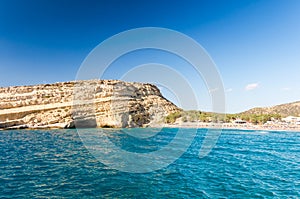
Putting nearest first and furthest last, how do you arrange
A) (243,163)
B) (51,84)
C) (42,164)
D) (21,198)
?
1. (21,198)
2. (42,164)
3. (243,163)
4. (51,84)

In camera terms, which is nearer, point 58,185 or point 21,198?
point 21,198

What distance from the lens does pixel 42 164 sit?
18.3 metres

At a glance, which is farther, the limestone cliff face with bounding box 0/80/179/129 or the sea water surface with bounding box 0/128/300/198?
the limestone cliff face with bounding box 0/80/179/129

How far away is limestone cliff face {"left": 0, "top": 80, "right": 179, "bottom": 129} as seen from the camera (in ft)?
239

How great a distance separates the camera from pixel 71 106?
266 feet

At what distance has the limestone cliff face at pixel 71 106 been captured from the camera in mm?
72750

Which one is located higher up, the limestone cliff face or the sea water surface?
the limestone cliff face

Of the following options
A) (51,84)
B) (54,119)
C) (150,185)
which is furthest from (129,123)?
(150,185)

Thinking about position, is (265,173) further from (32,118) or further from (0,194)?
(32,118)

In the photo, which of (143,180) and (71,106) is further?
(71,106)

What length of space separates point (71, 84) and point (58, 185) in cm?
8244

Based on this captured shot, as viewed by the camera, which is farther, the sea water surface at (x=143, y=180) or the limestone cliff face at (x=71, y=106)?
the limestone cliff face at (x=71, y=106)

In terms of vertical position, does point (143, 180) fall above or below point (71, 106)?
below

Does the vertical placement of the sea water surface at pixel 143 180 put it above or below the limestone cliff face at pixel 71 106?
below
